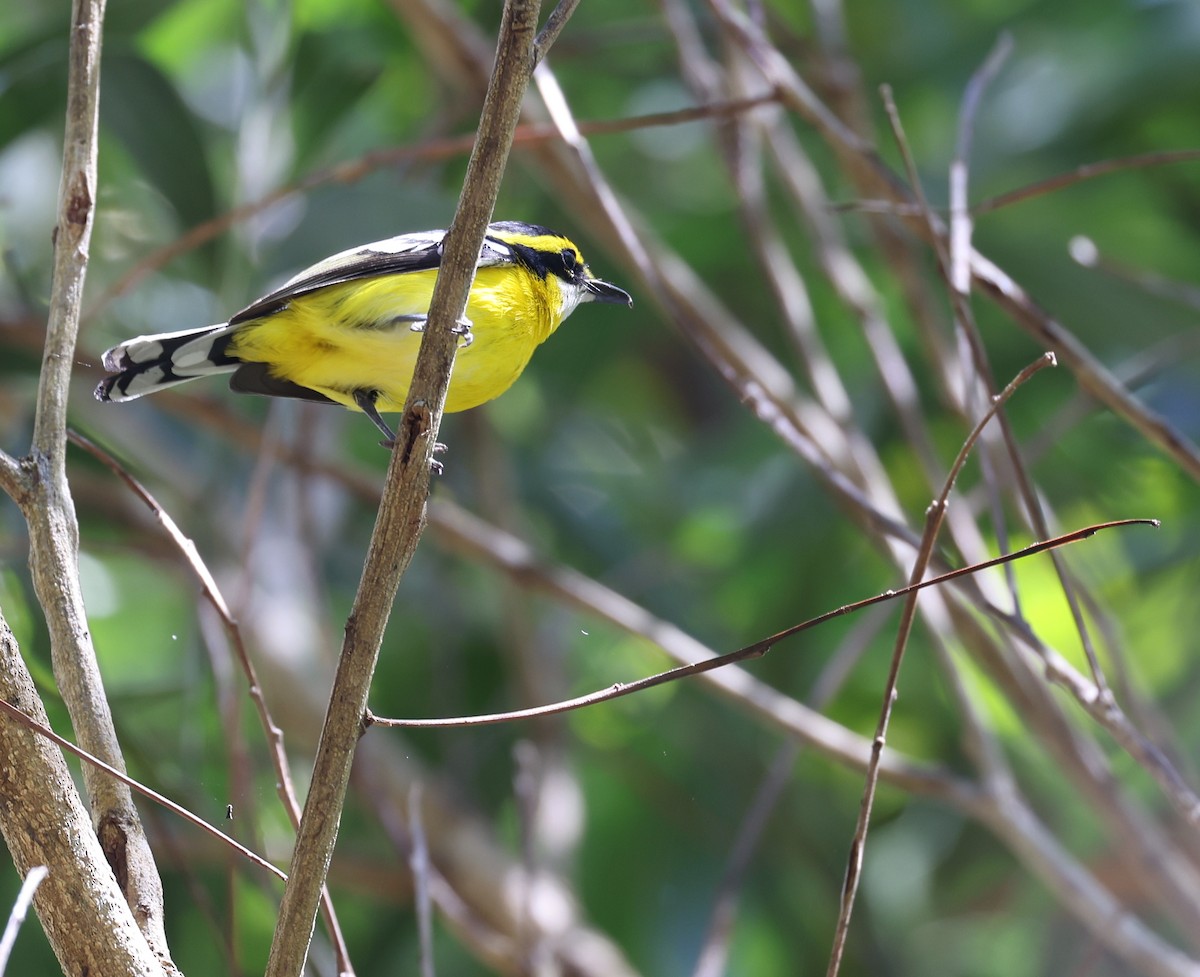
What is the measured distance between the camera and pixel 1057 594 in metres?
4.88

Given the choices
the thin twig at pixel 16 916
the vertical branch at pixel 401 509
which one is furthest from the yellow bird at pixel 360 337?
the thin twig at pixel 16 916

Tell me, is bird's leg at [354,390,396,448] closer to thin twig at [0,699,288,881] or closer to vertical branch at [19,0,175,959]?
vertical branch at [19,0,175,959]

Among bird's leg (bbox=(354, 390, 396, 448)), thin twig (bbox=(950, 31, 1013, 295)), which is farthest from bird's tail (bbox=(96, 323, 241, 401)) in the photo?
thin twig (bbox=(950, 31, 1013, 295))

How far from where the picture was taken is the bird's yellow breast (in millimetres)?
2363

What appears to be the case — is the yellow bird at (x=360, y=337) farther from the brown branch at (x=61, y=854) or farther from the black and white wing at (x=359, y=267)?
the brown branch at (x=61, y=854)

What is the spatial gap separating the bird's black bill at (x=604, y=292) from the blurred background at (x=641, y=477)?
67 cm

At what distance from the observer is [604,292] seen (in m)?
2.92

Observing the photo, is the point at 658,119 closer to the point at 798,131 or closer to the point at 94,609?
the point at 94,609

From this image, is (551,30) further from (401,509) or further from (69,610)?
(69,610)

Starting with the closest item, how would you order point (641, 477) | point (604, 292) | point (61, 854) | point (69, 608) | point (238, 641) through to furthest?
1. point (61, 854)
2. point (69, 608)
3. point (238, 641)
4. point (604, 292)
5. point (641, 477)

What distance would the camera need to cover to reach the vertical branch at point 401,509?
134 cm

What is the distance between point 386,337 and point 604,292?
2.15 feet

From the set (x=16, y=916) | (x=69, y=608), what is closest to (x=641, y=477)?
(x=69, y=608)

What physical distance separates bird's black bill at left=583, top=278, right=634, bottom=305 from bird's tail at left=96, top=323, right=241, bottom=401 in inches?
30.1
